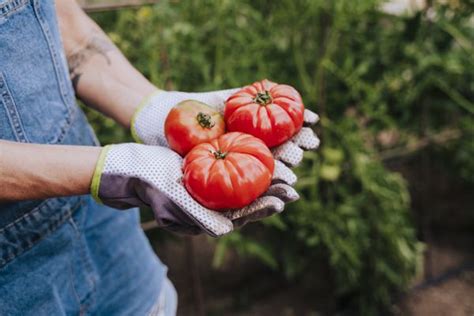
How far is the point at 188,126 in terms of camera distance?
121cm

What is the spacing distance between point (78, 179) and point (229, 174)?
12.0 inches

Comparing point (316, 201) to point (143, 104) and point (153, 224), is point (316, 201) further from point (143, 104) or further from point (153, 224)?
point (143, 104)

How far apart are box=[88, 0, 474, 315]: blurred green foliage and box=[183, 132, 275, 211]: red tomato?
1.09 m

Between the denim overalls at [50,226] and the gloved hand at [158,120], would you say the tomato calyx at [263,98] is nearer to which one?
the gloved hand at [158,120]

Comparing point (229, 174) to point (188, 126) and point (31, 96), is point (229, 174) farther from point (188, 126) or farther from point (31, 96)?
point (31, 96)

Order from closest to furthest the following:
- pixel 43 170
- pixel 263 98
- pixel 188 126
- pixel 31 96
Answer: pixel 43 170
pixel 31 96
pixel 188 126
pixel 263 98

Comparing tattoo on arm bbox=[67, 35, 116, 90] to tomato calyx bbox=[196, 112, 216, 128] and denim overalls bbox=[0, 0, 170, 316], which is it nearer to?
denim overalls bbox=[0, 0, 170, 316]

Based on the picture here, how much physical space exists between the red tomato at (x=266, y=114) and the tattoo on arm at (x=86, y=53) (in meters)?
0.37

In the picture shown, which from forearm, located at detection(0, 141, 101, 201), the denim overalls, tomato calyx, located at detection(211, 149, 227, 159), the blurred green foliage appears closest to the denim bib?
the denim overalls

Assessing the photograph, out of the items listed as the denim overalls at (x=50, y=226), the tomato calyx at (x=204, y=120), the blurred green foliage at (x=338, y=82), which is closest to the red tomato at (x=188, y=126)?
the tomato calyx at (x=204, y=120)

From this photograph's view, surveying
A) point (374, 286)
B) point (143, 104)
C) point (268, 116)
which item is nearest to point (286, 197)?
point (268, 116)

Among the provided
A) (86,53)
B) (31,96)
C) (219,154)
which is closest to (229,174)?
(219,154)

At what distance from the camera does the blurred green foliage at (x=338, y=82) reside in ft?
7.51

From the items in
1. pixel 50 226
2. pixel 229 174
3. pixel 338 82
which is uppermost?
pixel 229 174
